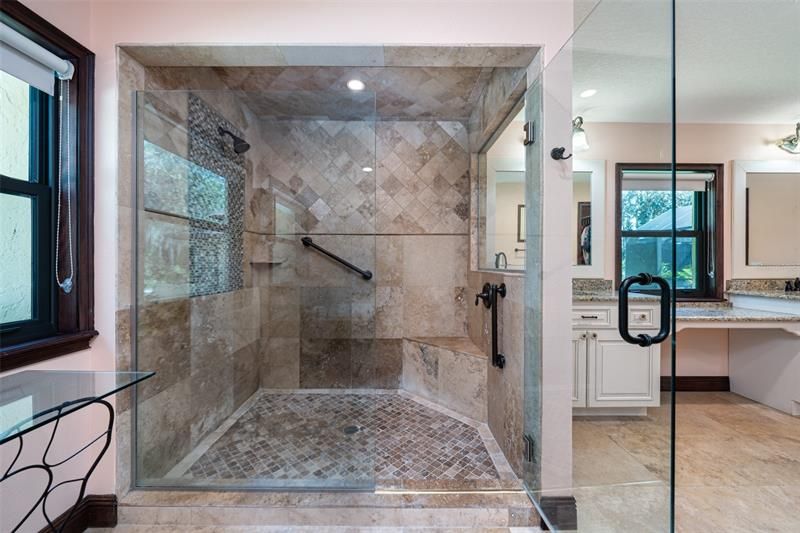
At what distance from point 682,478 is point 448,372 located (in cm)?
138

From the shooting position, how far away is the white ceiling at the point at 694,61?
3.75 feet

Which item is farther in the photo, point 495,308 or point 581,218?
point 495,308

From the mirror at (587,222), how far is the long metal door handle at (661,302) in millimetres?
263

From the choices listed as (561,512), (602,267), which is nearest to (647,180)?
(602,267)

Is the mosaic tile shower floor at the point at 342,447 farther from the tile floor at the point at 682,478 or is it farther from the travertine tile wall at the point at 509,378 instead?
the tile floor at the point at 682,478

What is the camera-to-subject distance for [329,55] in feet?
4.59

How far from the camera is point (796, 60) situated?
188 cm

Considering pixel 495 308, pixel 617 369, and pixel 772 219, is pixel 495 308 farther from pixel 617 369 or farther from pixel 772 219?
pixel 772 219

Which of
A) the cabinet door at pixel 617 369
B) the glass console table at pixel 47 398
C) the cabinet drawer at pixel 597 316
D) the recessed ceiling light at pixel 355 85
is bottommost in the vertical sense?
the cabinet door at pixel 617 369

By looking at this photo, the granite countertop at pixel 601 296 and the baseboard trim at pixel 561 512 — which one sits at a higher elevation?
the granite countertop at pixel 601 296

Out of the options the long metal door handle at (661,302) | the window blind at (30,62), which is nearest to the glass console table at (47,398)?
the window blind at (30,62)

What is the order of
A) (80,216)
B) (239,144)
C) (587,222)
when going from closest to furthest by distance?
(80,216)
(587,222)
(239,144)

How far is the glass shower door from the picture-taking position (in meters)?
1.14

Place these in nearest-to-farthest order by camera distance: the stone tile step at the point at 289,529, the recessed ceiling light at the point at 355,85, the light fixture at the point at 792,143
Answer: the stone tile step at the point at 289,529 → the recessed ceiling light at the point at 355,85 → the light fixture at the point at 792,143
